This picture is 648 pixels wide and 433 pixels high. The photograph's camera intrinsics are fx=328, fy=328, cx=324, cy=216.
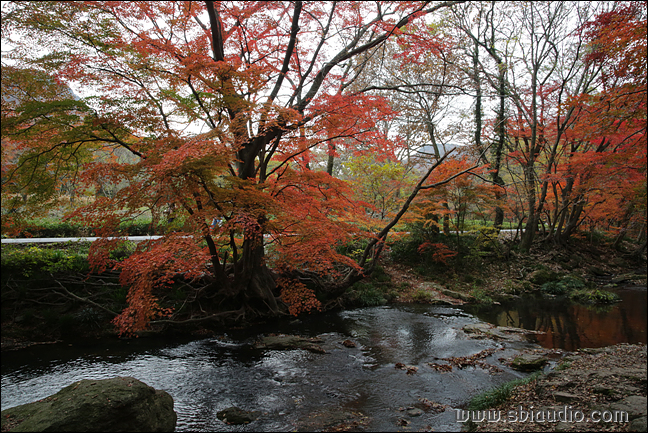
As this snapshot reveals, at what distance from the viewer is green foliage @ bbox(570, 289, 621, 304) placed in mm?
10445

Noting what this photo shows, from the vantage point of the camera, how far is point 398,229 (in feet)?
49.5

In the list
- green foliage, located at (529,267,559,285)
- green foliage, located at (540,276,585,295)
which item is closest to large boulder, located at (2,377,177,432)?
green foliage, located at (540,276,585,295)

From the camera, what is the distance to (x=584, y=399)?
3832 millimetres

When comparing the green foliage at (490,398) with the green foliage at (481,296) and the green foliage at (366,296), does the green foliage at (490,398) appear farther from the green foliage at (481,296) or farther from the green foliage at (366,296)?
the green foliage at (481,296)

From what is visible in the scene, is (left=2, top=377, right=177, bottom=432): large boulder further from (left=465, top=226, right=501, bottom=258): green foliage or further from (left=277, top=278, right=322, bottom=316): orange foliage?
(left=465, top=226, right=501, bottom=258): green foliage

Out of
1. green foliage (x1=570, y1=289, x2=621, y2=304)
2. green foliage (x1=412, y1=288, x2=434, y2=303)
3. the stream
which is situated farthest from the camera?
green foliage (x1=412, y1=288, x2=434, y2=303)

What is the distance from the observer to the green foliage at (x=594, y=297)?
34.3 ft

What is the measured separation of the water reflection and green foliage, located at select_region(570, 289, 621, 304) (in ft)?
0.92

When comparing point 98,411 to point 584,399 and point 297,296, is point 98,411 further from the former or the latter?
point 584,399

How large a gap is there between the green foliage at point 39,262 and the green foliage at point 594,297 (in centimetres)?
1544

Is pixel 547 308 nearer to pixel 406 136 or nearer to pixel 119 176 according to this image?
pixel 406 136

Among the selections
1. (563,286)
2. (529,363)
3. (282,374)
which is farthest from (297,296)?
(563,286)

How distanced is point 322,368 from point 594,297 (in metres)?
10.1

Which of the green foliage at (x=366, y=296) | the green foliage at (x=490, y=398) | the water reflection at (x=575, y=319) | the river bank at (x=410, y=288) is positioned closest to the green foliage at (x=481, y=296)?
the river bank at (x=410, y=288)
